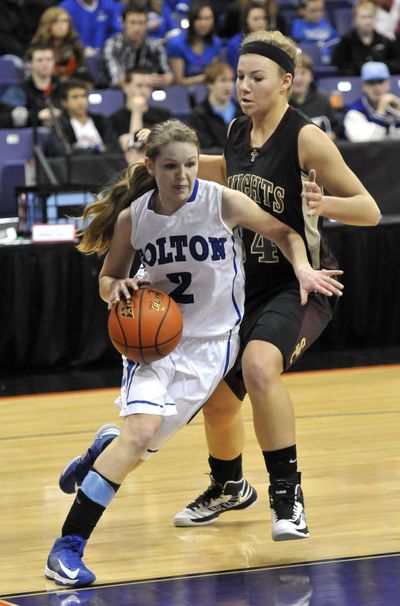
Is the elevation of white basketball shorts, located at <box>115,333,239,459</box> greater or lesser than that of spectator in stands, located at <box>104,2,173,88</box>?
lesser

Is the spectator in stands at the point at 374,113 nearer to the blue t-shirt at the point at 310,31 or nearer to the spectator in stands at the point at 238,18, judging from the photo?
the spectator in stands at the point at 238,18

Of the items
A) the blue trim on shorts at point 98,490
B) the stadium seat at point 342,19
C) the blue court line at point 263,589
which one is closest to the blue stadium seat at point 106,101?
the stadium seat at point 342,19

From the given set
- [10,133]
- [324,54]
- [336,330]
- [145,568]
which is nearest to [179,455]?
[145,568]

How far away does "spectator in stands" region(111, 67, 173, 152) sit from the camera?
9.70m

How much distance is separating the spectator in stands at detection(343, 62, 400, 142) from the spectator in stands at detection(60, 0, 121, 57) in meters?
2.58

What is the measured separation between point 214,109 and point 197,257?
233 inches

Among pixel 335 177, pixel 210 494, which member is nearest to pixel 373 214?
pixel 335 177

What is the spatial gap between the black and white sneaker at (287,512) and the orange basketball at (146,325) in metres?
0.64

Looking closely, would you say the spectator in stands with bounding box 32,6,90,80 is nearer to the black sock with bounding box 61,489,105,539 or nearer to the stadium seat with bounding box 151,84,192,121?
the stadium seat with bounding box 151,84,192,121

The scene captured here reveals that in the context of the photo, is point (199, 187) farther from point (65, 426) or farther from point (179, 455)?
point (65, 426)

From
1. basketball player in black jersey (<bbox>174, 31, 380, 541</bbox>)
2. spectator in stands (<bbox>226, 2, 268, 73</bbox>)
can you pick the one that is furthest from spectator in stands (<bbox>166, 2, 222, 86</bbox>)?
basketball player in black jersey (<bbox>174, 31, 380, 541</bbox>)

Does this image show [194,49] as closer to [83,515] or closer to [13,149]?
[13,149]

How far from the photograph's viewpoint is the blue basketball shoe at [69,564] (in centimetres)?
395

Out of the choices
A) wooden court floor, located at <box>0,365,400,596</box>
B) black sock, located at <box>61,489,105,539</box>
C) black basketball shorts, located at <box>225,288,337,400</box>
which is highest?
black basketball shorts, located at <box>225,288,337,400</box>
